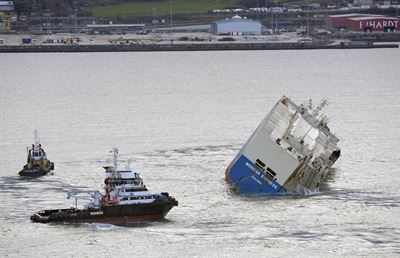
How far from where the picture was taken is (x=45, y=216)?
150 ft

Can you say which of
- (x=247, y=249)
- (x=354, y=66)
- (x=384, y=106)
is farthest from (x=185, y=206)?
(x=354, y=66)

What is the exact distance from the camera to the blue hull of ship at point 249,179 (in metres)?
51.7

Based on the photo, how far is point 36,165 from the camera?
Result: 181 feet

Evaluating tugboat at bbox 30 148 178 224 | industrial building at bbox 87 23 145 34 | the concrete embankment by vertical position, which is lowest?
the concrete embankment

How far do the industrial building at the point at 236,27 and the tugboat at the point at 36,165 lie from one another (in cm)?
11600

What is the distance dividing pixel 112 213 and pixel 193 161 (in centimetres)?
1353

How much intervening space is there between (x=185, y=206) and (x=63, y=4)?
473 feet

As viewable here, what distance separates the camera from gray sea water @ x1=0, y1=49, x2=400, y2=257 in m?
43.5

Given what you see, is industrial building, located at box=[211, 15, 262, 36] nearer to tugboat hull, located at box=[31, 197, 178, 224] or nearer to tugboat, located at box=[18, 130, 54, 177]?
tugboat, located at box=[18, 130, 54, 177]

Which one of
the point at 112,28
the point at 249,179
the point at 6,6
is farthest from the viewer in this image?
the point at 6,6

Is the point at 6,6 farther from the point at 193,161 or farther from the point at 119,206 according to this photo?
the point at 119,206

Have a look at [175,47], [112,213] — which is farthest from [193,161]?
[175,47]

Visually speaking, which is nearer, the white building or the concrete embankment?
the concrete embankment

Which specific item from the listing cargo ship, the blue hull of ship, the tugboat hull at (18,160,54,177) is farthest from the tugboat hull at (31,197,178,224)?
the tugboat hull at (18,160,54,177)
